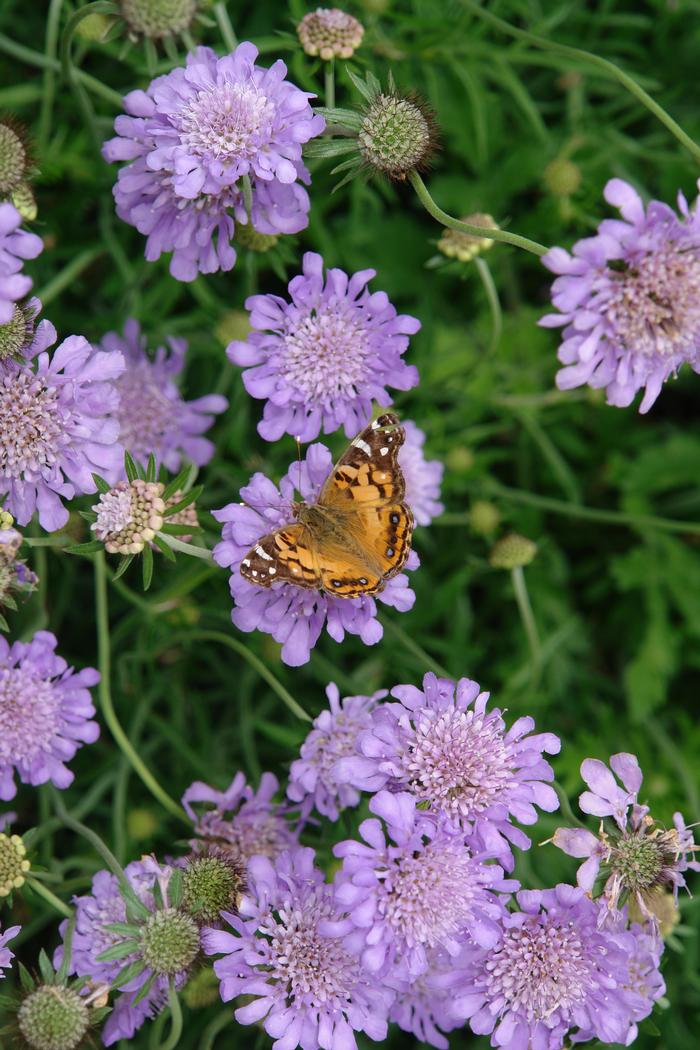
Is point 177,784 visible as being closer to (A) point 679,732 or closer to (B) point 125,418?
(B) point 125,418

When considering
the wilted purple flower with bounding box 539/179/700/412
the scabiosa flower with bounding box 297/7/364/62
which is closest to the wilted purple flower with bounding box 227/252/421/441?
the wilted purple flower with bounding box 539/179/700/412

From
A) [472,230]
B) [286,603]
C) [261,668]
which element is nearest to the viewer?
[472,230]

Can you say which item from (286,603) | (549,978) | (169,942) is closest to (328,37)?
(286,603)

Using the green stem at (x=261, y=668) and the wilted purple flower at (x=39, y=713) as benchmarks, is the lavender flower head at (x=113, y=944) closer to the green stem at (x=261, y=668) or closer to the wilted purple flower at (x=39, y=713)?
the wilted purple flower at (x=39, y=713)

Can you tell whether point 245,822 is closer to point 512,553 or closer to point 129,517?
point 129,517

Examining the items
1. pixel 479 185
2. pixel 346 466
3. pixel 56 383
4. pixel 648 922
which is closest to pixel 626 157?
pixel 479 185

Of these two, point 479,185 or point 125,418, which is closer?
point 125,418
